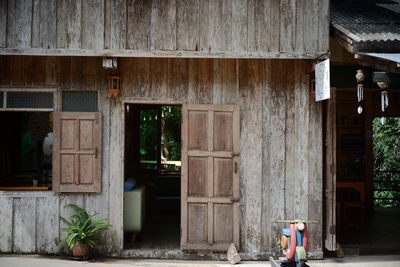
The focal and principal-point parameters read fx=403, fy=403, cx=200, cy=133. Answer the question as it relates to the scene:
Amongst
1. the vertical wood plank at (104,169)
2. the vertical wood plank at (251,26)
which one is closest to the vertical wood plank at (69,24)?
the vertical wood plank at (104,169)

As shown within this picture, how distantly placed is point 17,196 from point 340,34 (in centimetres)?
610

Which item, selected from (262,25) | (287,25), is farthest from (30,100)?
(287,25)

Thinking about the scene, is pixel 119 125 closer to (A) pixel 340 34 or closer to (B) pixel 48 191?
(B) pixel 48 191

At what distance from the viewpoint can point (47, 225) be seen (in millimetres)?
6969

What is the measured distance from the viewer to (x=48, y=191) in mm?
7031

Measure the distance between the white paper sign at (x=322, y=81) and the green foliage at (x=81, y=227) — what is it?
4107 mm

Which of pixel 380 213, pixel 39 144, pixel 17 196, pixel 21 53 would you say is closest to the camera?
pixel 21 53

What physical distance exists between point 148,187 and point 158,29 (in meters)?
5.17

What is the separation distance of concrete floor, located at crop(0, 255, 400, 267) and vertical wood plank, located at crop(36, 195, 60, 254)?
226 millimetres

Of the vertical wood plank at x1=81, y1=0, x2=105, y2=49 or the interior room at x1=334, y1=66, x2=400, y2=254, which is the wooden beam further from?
the interior room at x1=334, y1=66, x2=400, y2=254

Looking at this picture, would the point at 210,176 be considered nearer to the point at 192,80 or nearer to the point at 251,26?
the point at 192,80

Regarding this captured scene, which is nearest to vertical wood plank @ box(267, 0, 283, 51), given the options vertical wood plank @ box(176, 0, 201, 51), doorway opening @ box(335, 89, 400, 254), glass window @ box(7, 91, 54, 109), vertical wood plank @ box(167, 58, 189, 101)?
vertical wood plank @ box(176, 0, 201, 51)

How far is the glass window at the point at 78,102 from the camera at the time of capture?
7.06m

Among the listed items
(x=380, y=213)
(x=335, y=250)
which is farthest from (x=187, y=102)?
(x=380, y=213)
